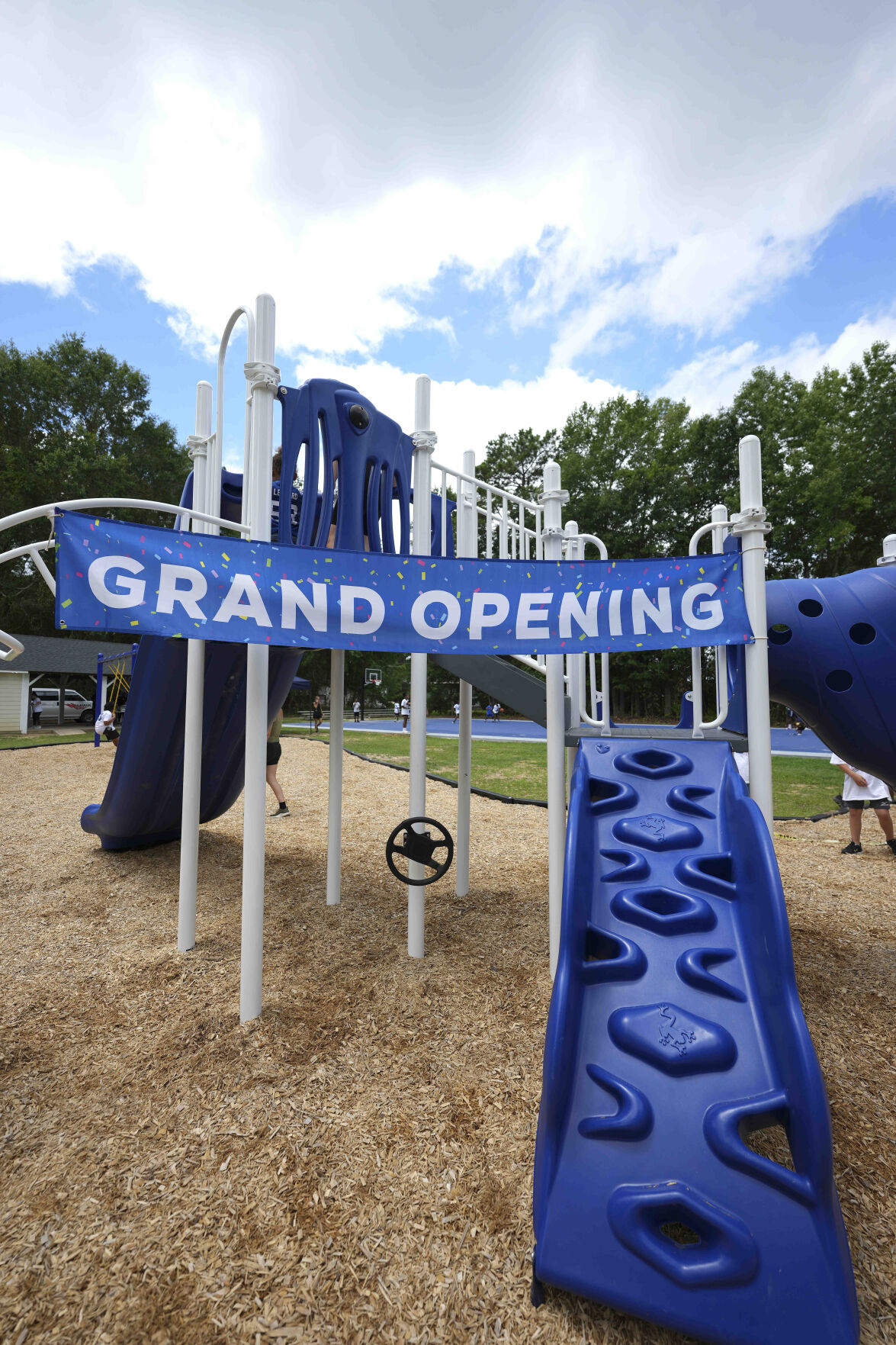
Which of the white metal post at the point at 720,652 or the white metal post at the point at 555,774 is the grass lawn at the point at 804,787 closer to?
the white metal post at the point at 720,652

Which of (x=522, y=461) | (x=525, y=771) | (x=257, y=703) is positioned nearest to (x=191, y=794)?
(x=257, y=703)

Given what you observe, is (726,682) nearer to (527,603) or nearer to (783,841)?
(527,603)

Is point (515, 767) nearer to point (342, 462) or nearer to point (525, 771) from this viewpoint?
point (525, 771)

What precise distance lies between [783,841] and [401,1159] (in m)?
5.89

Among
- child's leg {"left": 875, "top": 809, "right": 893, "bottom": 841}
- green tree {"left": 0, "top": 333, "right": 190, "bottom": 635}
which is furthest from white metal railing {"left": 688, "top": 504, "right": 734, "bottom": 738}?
green tree {"left": 0, "top": 333, "right": 190, "bottom": 635}

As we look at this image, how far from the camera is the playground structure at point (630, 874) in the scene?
1.53 meters

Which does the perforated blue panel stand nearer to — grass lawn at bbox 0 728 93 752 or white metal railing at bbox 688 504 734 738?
white metal railing at bbox 688 504 734 738

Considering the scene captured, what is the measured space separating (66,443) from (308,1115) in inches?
1283

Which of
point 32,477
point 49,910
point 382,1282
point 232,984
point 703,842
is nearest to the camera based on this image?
point 382,1282

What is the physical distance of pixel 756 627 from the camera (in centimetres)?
294

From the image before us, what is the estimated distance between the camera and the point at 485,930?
4062 mm

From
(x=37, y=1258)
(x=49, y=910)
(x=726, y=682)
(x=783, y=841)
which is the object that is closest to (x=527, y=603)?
(x=726, y=682)

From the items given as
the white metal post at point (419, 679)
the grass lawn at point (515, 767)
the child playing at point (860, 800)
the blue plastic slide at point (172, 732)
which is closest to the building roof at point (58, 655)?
the grass lawn at point (515, 767)

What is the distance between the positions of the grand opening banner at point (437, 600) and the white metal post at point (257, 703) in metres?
0.25
